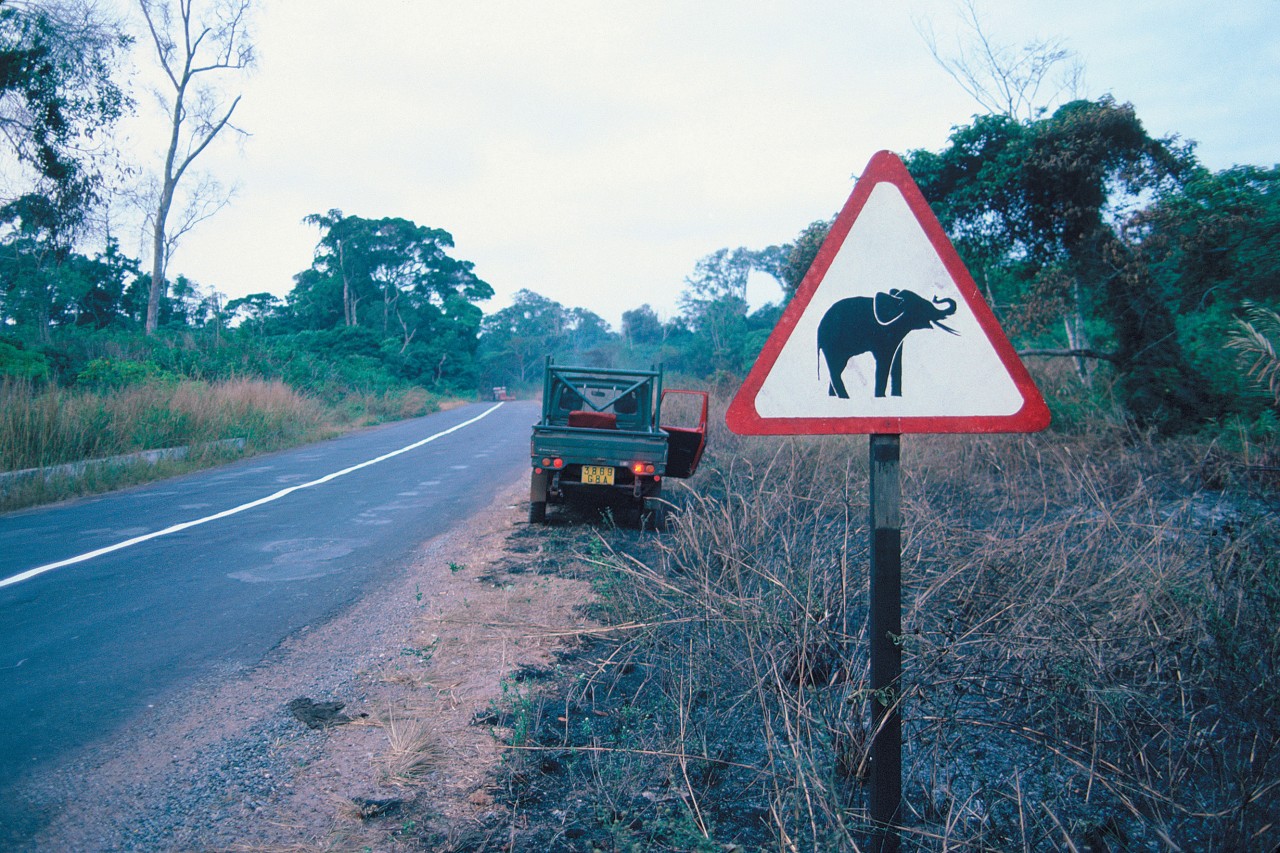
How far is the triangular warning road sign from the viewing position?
81.0 inches

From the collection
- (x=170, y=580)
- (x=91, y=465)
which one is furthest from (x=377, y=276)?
(x=170, y=580)

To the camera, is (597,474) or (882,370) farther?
(597,474)

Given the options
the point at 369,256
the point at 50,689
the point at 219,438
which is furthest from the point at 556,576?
the point at 369,256

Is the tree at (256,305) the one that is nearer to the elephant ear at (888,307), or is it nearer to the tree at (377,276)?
the tree at (377,276)

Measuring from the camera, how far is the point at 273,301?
2183 inches

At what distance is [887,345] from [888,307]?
114 millimetres

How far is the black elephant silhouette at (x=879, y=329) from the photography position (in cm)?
207

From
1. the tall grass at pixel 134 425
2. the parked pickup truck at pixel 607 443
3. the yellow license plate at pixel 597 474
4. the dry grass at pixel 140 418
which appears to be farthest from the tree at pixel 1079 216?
the dry grass at pixel 140 418

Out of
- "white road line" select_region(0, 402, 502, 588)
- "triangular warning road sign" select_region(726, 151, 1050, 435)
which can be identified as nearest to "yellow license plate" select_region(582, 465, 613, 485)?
"white road line" select_region(0, 402, 502, 588)

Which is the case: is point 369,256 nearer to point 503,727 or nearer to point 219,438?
point 219,438

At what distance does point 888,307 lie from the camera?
210 centimetres

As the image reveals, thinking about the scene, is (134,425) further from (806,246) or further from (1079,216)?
(1079,216)

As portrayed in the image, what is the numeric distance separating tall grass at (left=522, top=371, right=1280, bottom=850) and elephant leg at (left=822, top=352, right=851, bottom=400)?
87 centimetres

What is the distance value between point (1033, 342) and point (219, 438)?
1721cm
